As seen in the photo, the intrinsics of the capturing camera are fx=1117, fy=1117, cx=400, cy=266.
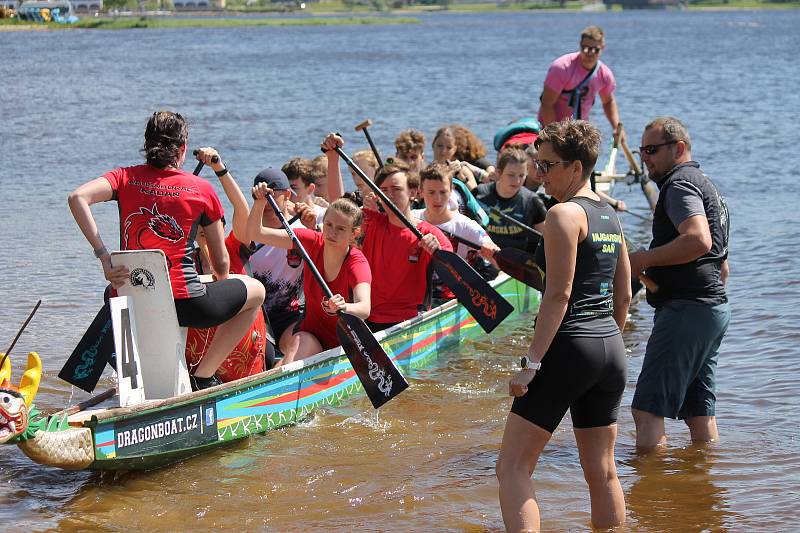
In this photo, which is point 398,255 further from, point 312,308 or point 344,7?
point 344,7

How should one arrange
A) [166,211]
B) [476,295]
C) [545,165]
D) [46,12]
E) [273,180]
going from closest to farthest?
1. [545,165]
2. [166,211]
3. [273,180]
4. [476,295]
5. [46,12]

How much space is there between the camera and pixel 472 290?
799 centimetres

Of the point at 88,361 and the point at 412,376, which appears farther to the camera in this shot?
the point at 412,376

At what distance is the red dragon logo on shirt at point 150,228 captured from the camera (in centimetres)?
571

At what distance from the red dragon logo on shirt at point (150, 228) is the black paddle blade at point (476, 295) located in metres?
2.52

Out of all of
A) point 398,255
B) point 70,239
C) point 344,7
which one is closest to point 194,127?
point 70,239

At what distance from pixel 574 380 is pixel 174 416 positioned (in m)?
2.44

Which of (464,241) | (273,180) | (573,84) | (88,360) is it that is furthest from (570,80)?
(88,360)

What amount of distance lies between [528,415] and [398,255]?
11.1 ft

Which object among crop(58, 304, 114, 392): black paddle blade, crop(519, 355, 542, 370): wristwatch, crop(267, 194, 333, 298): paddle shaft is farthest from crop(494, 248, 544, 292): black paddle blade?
crop(519, 355, 542, 370): wristwatch

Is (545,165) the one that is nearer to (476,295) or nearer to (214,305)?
(214,305)

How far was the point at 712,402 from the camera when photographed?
6.04 meters

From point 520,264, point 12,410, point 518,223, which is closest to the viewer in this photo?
point 12,410

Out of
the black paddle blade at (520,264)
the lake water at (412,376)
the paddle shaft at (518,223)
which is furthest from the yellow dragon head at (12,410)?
the paddle shaft at (518,223)
